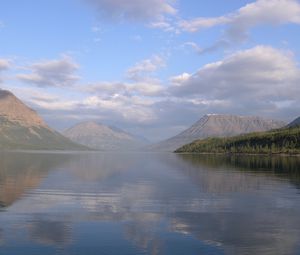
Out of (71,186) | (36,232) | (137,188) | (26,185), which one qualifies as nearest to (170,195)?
(137,188)

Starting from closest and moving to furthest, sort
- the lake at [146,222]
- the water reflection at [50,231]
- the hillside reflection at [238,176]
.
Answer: the lake at [146,222]
the water reflection at [50,231]
the hillside reflection at [238,176]

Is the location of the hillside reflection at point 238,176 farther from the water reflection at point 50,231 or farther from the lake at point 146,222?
the water reflection at point 50,231

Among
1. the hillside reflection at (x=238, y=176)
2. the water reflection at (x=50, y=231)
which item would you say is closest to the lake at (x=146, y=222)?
the water reflection at (x=50, y=231)

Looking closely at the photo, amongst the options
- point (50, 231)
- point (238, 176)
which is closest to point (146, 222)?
point (50, 231)

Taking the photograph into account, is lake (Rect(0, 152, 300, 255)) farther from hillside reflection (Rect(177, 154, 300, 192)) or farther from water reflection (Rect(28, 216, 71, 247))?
hillside reflection (Rect(177, 154, 300, 192))

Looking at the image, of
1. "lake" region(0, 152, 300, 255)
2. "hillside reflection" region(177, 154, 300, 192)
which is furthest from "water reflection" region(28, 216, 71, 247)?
"hillside reflection" region(177, 154, 300, 192)

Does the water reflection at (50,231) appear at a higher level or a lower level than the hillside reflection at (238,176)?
lower

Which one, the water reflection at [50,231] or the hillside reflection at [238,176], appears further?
the hillside reflection at [238,176]

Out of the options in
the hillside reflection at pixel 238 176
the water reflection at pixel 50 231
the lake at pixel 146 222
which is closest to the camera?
the lake at pixel 146 222

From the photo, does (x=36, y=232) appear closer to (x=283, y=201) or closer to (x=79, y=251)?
(x=79, y=251)

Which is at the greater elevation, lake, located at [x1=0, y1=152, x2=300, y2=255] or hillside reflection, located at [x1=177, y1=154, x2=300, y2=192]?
hillside reflection, located at [x1=177, y1=154, x2=300, y2=192]

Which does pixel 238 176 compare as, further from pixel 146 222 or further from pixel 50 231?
pixel 50 231

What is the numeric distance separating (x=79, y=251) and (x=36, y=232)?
568 cm

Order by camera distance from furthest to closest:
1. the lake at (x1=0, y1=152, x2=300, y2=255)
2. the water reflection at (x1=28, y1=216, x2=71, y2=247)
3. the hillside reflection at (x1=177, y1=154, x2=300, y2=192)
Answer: the hillside reflection at (x1=177, y1=154, x2=300, y2=192) < the water reflection at (x1=28, y1=216, x2=71, y2=247) < the lake at (x1=0, y1=152, x2=300, y2=255)
